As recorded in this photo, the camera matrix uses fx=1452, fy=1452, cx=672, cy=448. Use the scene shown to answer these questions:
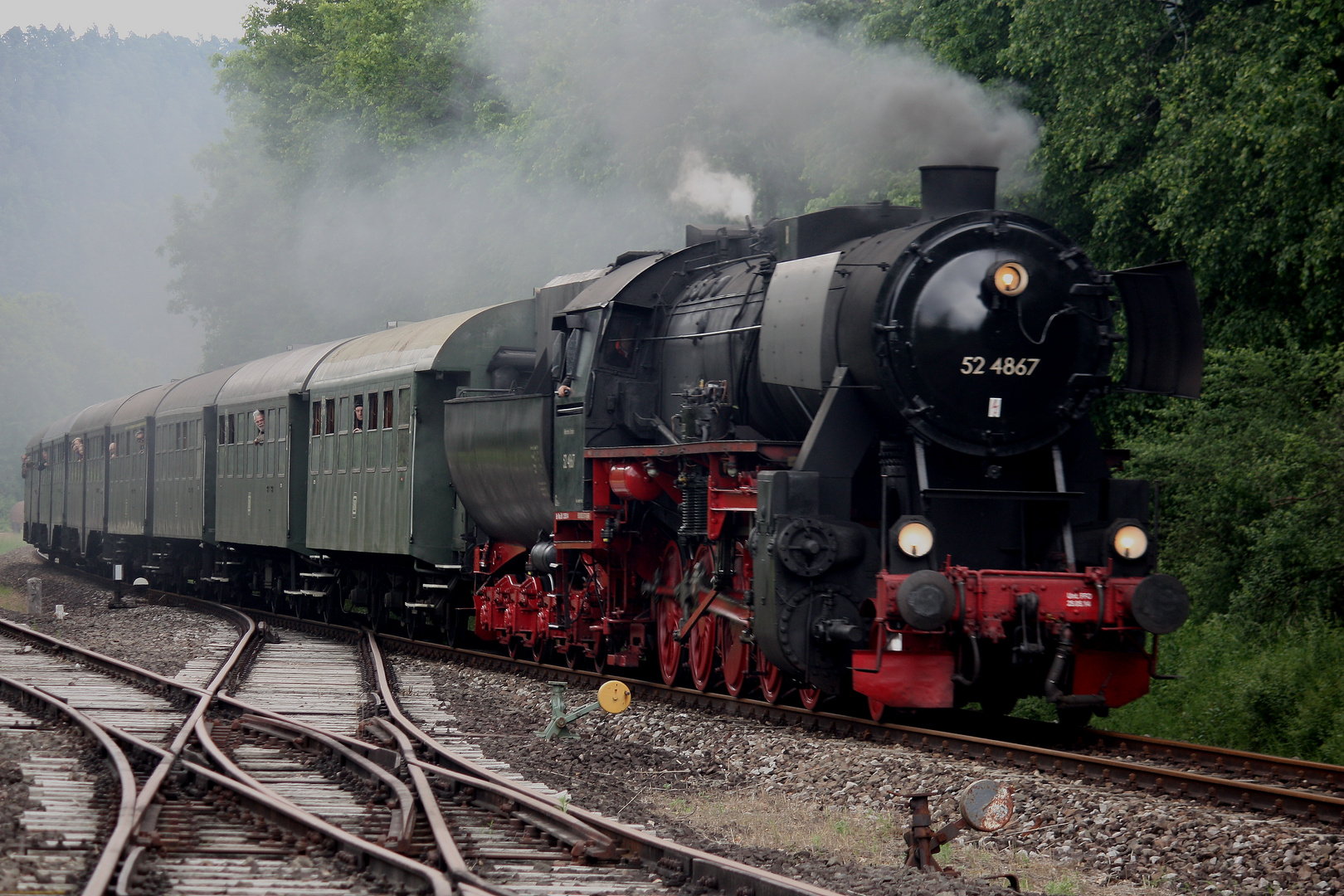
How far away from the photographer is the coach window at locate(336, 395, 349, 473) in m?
18.6

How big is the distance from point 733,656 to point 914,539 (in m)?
2.71

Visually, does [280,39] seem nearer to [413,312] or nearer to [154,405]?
[413,312]

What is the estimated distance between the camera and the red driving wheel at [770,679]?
10406 millimetres

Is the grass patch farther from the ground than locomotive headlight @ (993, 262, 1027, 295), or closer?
closer

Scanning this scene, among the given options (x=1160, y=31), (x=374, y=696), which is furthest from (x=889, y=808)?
(x=1160, y=31)

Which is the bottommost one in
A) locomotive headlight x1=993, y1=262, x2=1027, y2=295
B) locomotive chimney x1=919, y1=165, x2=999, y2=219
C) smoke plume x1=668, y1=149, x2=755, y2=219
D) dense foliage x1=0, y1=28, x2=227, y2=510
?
locomotive headlight x1=993, y1=262, x2=1027, y2=295

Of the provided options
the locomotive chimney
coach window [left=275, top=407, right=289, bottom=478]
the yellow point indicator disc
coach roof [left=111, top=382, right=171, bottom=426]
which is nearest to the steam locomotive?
the locomotive chimney

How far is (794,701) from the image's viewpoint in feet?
36.0

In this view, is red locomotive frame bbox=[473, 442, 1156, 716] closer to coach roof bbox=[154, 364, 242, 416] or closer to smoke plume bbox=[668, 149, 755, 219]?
smoke plume bbox=[668, 149, 755, 219]

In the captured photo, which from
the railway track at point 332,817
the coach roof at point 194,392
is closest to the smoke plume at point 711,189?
the railway track at point 332,817

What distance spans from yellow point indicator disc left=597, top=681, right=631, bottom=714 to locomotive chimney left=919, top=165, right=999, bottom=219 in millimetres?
3758

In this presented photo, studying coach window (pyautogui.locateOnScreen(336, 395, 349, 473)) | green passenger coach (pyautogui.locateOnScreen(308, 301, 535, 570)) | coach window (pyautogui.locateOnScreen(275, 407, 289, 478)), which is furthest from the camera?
coach window (pyautogui.locateOnScreen(275, 407, 289, 478))

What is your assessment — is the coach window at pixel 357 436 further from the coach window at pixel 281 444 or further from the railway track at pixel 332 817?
the railway track at pixel 332 817

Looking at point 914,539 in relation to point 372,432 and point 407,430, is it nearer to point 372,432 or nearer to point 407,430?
point 407,430
